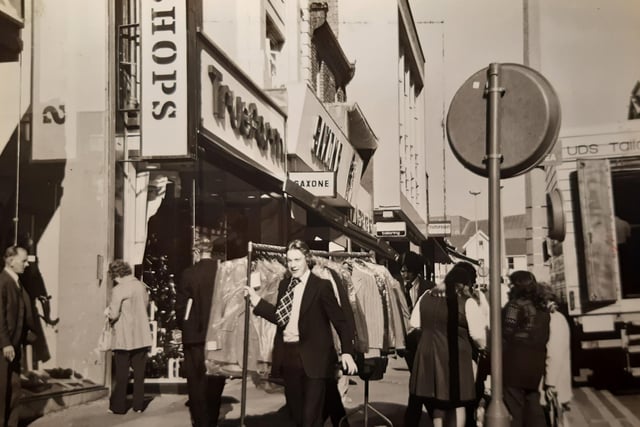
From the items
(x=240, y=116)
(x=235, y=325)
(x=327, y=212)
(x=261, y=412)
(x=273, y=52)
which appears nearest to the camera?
(x=235, y=325)

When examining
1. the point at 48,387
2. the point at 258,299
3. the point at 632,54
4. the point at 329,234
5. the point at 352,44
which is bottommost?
the point at 48,387

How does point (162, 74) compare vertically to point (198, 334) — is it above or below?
above

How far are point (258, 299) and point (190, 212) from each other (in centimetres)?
242

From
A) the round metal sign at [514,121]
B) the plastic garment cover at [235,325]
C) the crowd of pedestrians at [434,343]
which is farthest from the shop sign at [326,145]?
the round metal sign at [514,121]

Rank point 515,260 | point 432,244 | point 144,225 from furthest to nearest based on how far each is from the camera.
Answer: point 432,244
point 144,225
point 515,260

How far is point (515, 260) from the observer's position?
5.68m

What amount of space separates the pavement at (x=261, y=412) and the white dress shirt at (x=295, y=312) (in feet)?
5.16

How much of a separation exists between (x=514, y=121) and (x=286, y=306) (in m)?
2.14

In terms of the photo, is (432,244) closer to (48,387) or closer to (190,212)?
(190,212)

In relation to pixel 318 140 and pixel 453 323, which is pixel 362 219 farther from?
pixel 453 323

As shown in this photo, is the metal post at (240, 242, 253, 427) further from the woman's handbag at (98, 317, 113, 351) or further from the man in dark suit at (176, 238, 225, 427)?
the woman's handbag at (98, 317, 113, 351)

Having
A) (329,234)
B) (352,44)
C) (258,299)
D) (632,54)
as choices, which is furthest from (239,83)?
(632,54)

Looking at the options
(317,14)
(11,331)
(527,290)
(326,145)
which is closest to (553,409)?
(527,290)

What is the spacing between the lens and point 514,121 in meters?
3.97
